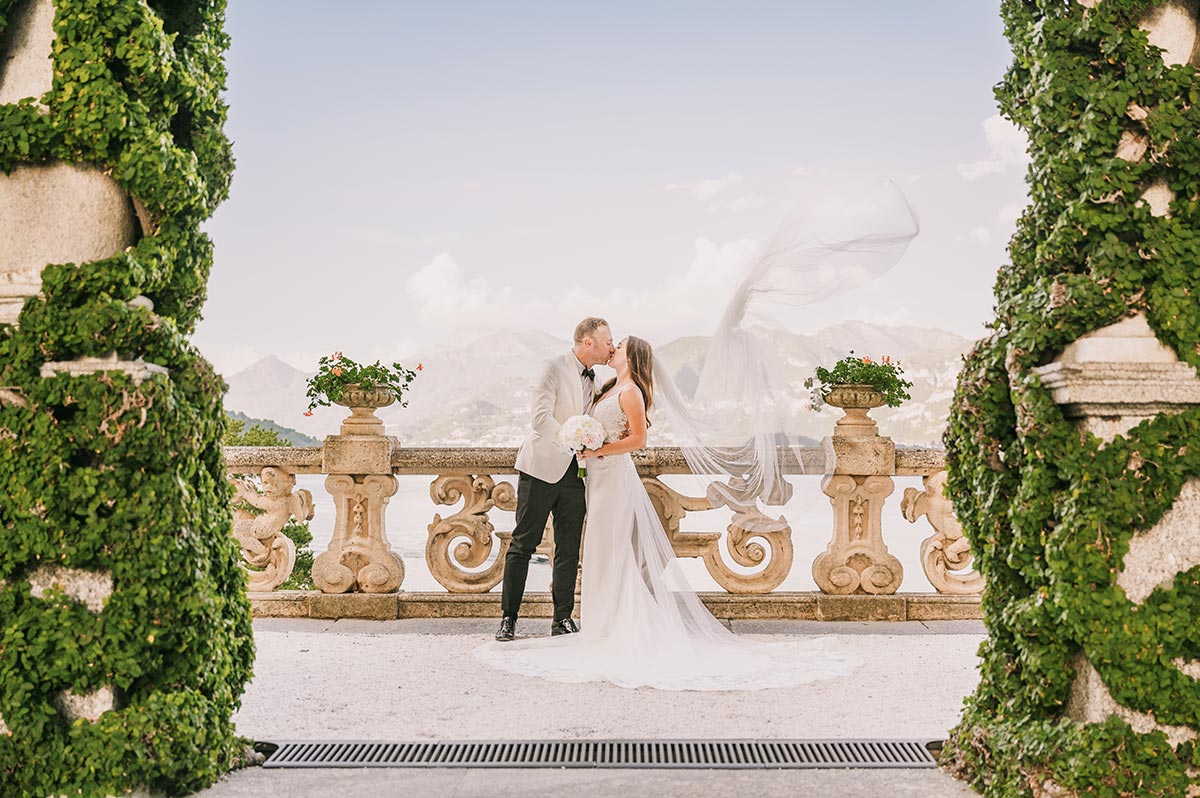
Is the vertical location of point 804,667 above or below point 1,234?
below

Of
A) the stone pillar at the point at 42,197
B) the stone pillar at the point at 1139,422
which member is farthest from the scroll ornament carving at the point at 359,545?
the stone pillar at the point at 1139,422

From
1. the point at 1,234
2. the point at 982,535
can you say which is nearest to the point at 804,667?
the point at 982,535

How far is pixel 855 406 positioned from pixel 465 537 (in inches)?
124

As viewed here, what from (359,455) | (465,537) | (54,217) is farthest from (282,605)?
(54,217)

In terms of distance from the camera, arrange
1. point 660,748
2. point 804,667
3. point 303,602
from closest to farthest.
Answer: point 660,748 < point 804,667 < point 303,602

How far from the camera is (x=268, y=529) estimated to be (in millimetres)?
8430

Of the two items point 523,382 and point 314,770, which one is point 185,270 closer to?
point 314,770

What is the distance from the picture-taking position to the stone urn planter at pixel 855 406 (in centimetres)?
819

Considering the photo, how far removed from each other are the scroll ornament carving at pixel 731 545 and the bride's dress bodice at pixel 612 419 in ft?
3.51

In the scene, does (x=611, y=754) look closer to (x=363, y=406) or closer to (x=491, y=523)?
(x=491, y=523)

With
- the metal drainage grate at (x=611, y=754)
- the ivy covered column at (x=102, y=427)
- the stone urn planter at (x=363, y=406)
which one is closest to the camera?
the ivy covered column at (x=102, y=427)

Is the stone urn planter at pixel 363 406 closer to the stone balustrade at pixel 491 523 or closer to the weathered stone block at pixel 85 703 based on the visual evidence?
the stone balustrade at pixel 491 523

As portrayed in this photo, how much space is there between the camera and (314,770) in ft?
14.7

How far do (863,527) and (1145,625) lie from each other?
14.8 feet
